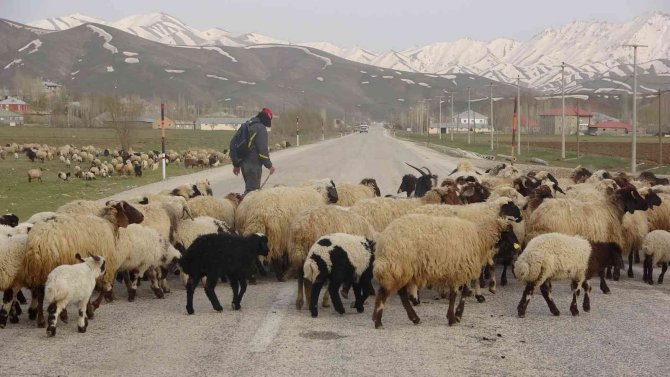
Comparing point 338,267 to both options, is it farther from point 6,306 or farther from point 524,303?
point 6,306

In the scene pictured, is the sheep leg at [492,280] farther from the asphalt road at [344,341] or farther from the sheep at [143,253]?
the sheep at [143,253]

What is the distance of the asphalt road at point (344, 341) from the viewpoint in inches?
279

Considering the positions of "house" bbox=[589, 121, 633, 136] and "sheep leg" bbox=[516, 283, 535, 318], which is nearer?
"sheep leg" bbox=[516, 283, 535, 318]

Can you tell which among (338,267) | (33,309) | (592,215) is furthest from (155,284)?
(592,215)

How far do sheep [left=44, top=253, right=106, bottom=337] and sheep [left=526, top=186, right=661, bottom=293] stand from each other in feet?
21.8

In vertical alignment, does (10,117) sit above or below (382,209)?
above

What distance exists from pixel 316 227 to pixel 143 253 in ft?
7.96

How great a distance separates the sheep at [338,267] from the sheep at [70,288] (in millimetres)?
2559

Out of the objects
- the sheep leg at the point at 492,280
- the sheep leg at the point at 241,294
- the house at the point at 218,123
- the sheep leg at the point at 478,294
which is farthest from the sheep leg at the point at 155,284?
the house at the point at 218,123

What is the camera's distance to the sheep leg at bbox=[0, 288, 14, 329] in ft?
28.3

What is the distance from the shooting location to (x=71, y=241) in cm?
912

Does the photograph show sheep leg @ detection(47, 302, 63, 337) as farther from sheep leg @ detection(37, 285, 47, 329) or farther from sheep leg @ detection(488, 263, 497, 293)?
sheep leg @ detection(488, 263, 497, 293)

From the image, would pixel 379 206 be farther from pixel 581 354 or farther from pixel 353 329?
pixel 581 354

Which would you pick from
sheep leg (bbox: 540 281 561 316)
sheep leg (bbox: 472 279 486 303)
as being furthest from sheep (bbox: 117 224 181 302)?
sheep leg (bbox: 540 281 561 316)
